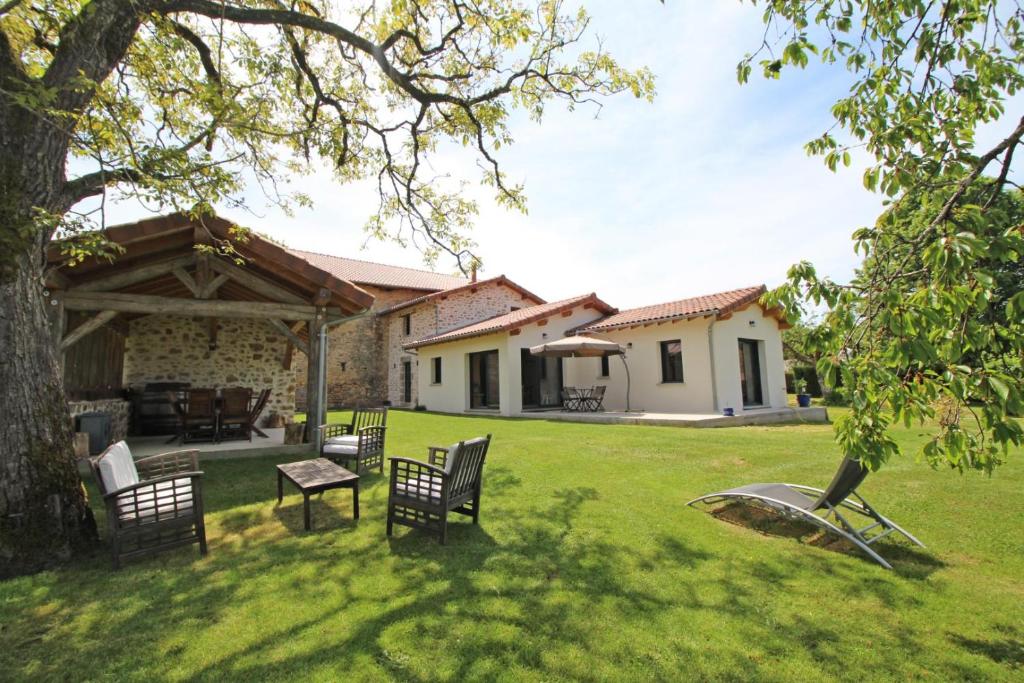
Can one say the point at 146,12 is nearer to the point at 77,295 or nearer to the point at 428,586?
the point at 77,295

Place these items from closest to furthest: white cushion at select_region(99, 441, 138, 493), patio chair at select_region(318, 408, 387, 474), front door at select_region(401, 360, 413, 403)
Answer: white cushion at select_region(99, 441, 138, 493) < patio chair at select_region(318, 408, 387, 474) < front door at select_region(401, 360, 413, 403)

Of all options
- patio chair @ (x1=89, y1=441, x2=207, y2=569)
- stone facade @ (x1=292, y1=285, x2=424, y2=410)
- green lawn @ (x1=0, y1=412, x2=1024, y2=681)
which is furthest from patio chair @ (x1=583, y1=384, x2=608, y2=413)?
patio chair @ (x1=89, y1=441, x2=207, y2=569)

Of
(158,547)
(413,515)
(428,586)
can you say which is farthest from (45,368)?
(428,586)

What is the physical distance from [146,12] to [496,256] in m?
5.94

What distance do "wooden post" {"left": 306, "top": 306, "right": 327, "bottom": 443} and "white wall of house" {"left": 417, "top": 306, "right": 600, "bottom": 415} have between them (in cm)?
765

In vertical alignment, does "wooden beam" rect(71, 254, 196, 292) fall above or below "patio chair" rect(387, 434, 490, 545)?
above

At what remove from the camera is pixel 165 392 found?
9039 millimetres

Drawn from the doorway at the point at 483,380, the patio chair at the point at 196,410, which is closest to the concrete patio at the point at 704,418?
the doorway at the point at 483,380

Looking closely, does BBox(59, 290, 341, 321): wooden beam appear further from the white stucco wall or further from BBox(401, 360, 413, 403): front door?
BBox(401, 360, 413, 403): front door

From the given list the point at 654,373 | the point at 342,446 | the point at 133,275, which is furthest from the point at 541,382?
the point at 133,275

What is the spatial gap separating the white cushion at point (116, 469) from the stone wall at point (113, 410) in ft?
13.2

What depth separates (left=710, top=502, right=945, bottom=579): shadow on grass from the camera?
333 centimetres

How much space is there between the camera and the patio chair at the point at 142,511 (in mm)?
3215

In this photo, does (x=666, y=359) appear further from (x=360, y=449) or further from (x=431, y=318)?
(x=360, y=449)
